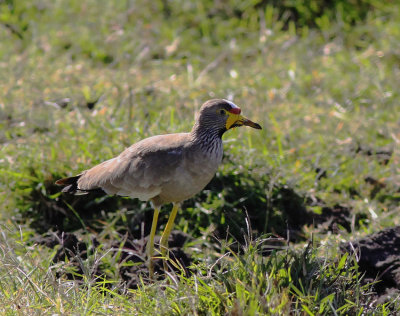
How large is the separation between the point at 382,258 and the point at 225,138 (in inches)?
66.1

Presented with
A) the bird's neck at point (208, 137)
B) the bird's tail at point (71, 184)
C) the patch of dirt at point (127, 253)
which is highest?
the bird's neck at point (208, 137)

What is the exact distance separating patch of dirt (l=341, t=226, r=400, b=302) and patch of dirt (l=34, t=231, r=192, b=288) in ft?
3.52

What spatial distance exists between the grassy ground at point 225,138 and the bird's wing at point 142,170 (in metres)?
0.46

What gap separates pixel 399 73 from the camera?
6566 mm

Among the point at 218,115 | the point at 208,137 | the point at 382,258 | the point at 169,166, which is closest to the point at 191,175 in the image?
the point at 169,166

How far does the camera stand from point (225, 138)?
504 centimetres

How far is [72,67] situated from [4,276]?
3.67m

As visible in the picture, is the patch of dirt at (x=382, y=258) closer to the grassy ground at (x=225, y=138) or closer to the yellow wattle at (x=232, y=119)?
the grassy ground at (x=225, y=138)

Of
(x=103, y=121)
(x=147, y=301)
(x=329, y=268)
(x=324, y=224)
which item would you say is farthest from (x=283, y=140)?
(x=147, y=301)

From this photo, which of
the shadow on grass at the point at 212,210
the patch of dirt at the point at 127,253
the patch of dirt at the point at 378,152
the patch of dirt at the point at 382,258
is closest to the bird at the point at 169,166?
the patch of dirt at the point at 127,253

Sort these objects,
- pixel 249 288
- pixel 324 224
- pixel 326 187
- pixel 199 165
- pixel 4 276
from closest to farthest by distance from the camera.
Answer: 1. pixel 249 288
2. pixel 4 276
3. pixel 199 165
4. pixel 324 224
5. pixel 326 187

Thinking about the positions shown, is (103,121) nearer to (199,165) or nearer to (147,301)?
(199,165)

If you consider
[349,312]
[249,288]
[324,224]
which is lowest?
[324,224]

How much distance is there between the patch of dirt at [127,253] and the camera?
160 inches
